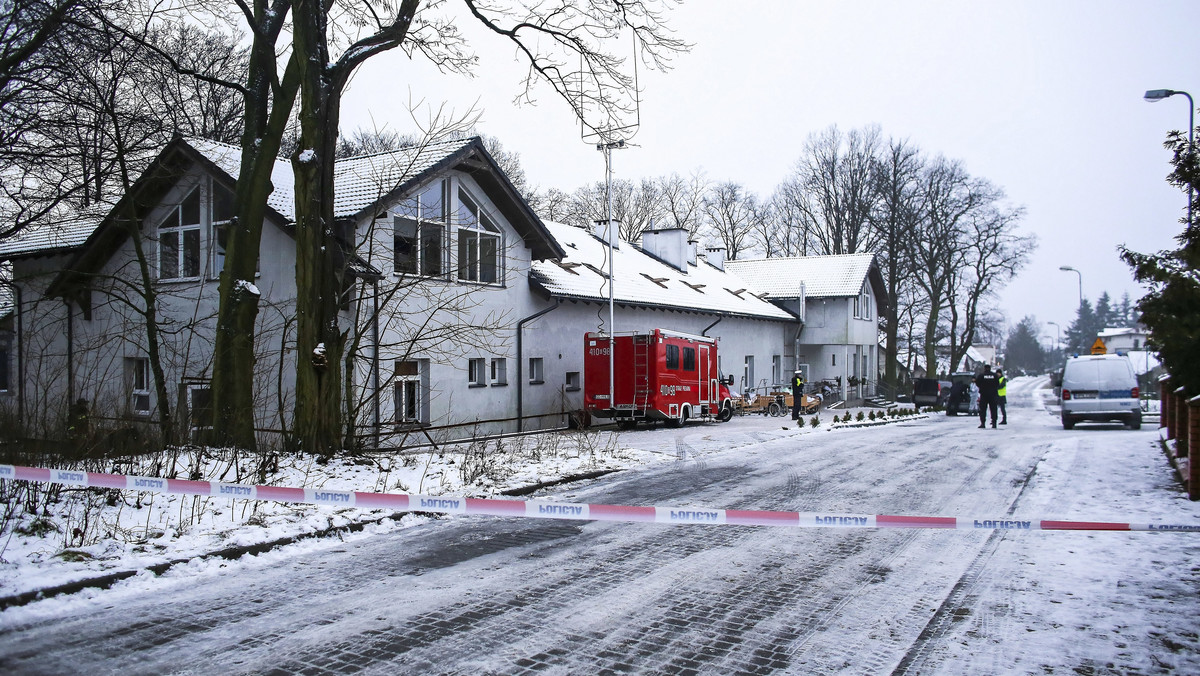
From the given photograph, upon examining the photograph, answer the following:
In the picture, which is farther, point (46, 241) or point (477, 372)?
point (46, 241)

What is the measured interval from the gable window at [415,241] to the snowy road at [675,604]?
34.0 feet

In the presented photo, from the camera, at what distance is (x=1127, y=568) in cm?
692

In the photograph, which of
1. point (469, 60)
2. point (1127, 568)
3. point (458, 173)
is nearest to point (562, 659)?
point (1127, 568)

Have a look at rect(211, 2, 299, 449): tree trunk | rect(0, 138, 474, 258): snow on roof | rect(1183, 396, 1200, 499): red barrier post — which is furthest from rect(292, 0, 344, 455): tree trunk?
rect(1183, 396, 1200, 499): red barrier post

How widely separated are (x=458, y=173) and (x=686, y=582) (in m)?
15.8

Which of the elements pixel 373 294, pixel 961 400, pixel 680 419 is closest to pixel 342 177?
pixel 373 294

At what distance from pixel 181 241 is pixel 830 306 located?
113ft

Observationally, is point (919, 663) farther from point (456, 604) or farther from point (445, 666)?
point (456, 604)

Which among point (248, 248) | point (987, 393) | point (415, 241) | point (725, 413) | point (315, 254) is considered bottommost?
point (725, 413)

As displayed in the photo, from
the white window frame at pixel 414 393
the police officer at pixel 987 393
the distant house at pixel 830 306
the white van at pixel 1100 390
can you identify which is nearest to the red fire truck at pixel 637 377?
the white window frame at pixel 414 393

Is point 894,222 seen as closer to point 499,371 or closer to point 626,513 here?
point 499,371

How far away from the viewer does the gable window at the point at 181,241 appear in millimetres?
20094

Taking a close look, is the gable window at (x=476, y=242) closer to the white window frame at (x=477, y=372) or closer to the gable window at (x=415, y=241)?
the gable window at (x=415, y=241)

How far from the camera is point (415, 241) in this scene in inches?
748
